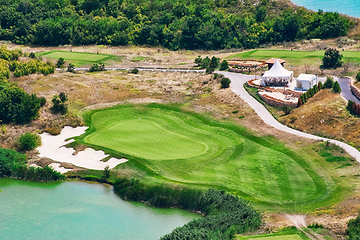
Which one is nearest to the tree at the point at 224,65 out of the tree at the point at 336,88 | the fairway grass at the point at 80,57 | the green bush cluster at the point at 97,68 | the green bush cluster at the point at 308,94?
the green bush cluster at the point at 97,68

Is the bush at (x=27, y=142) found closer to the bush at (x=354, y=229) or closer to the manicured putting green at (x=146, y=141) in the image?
the manicured putting green at (x=146, y=141)

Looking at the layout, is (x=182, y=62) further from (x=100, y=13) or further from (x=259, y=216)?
(x=259, y=216)

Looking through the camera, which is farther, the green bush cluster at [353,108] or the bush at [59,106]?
the bush at [59,106]

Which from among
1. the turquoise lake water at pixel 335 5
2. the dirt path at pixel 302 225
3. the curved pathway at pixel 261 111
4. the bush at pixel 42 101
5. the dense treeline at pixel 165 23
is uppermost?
the turquoise lake water at pixel 335 5

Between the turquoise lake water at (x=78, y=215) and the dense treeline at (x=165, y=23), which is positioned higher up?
the dense treeline at (x=165, y=23)

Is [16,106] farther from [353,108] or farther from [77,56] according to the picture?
[353,108]

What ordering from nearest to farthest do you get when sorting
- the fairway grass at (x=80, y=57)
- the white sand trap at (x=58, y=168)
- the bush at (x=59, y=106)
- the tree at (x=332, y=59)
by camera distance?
the white sand trap at (x=58, y=168) → the bush at (x=59, y=106) → the tree at (x=332, y=59) → the fairway grass at (x=80, y=57)

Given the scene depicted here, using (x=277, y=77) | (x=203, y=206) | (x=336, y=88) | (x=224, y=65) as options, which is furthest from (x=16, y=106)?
(x=336, y=88)

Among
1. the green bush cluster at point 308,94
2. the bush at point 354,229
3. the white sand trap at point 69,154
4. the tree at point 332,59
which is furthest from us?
the tree at point 332,59
